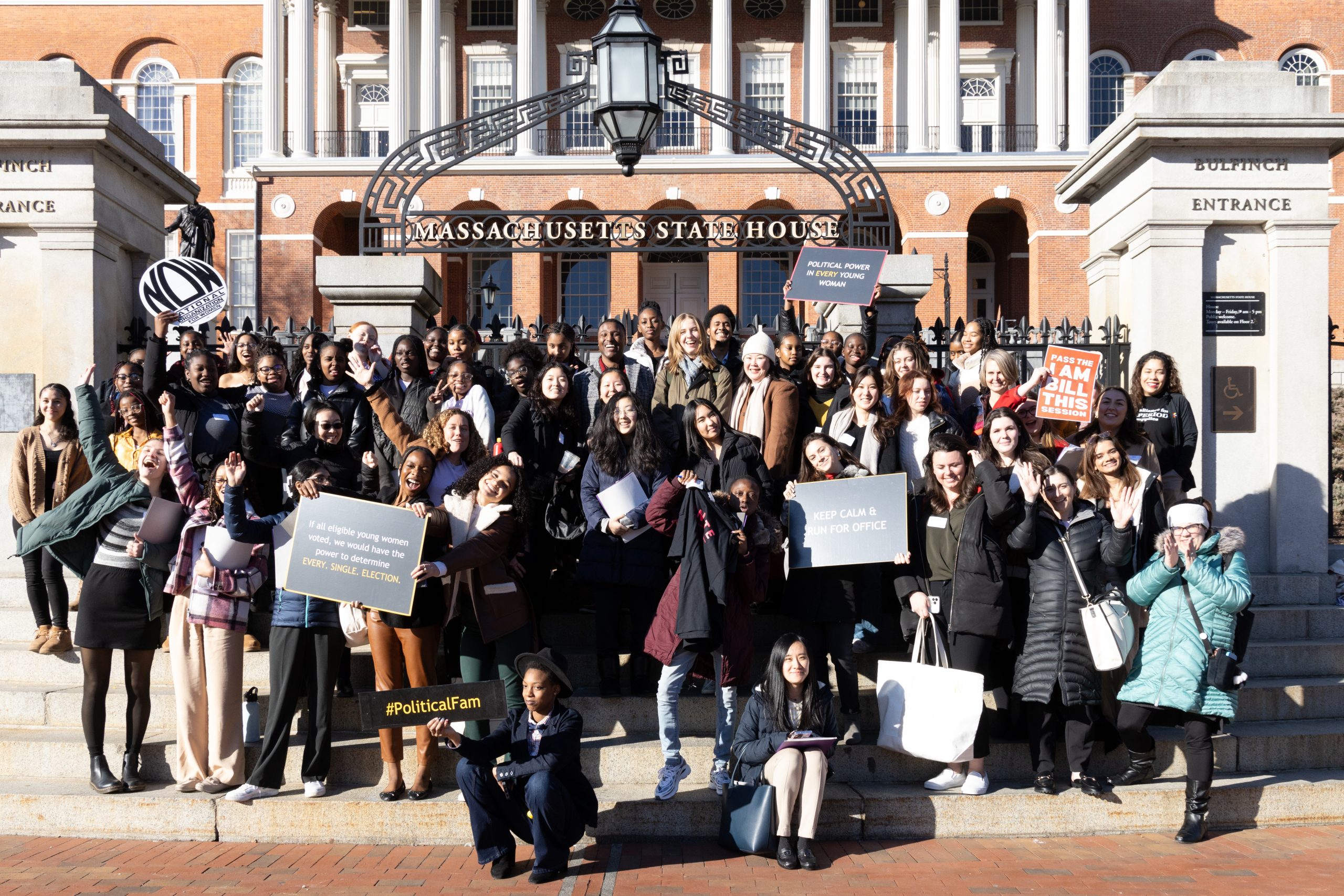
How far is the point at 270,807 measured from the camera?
668 cm

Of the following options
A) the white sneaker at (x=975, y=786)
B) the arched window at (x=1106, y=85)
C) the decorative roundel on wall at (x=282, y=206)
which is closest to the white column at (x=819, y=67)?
the arched window at (x=1106, y=85)

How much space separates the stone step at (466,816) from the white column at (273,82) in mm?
36548

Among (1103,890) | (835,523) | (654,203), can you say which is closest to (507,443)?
(835,523)

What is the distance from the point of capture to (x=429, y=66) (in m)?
40.2

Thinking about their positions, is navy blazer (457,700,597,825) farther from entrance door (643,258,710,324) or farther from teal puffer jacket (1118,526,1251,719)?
entrance door (643,258,710,324)

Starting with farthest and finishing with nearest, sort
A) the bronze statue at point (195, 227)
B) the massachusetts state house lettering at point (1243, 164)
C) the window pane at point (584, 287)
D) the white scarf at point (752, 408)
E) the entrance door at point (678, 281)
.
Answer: the entrance door at point (678, 281) < the window pane at point (584, 287) < the bronze statue at point (195, 227) < the massachusetts state house lettering at point (1243, 164) < the white scarf at point (752, 408)

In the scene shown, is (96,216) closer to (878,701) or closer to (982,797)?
(878,701)

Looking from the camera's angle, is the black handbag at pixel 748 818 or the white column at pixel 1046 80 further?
the white column at pixel 1046 80

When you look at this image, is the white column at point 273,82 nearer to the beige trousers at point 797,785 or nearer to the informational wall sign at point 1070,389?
the informational wall sign at point 1070,389

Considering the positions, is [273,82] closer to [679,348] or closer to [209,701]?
[679,348]

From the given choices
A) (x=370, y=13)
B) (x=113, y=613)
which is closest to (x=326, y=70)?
(x=370, y=13)

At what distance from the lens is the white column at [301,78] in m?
40.3

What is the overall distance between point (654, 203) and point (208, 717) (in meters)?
33.6

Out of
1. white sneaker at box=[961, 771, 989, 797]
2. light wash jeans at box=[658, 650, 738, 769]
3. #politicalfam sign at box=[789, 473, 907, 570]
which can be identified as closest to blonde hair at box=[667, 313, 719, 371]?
#politicalfam sign at box=[789, 473, 907, 570]
